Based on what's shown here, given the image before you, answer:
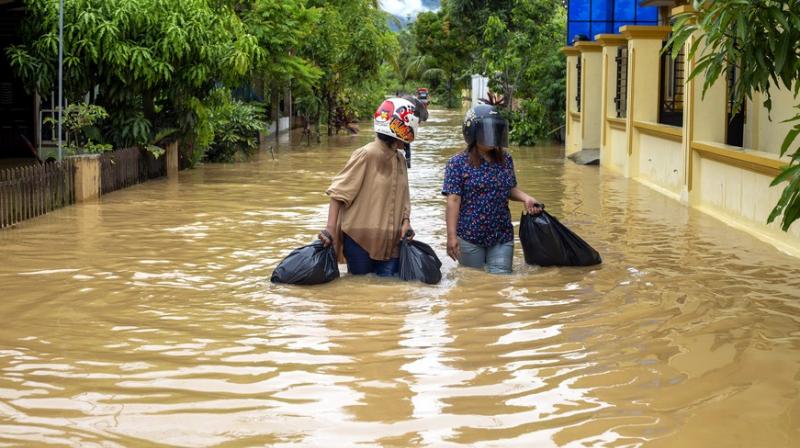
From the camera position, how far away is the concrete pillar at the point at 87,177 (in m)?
15.8

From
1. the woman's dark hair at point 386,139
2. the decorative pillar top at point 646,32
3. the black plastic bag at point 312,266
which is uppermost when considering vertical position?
the decorative pillar top at point 646,32

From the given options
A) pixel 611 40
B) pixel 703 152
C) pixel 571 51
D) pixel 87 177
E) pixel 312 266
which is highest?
pixel 571 51

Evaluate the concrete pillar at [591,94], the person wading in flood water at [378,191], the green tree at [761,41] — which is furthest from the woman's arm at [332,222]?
the concrete pillar at [591,94]

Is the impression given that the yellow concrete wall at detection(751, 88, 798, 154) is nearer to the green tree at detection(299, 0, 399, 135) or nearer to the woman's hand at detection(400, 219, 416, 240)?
the woman's hand at detection(400, 219, 416, 240)

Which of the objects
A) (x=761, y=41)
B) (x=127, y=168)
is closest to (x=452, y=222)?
(x=761, y=41)

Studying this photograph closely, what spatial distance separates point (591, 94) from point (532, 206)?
1786 cm

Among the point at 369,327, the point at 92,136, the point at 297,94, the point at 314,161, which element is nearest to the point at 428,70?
the point at 297,94

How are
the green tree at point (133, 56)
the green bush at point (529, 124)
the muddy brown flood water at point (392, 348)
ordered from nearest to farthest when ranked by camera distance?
the muddy brown flood water at point (392, 348) → the green tree at point (133, 56) → the green bush at point (529, 124)

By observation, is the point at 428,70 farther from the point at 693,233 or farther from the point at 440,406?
the point at 440,406

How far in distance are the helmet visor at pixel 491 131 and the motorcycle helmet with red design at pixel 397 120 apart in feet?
1.65

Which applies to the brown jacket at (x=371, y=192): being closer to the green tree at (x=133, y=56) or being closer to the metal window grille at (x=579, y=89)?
the green tree at (x=133, y=56)

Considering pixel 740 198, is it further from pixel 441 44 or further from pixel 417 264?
pixel 441 44

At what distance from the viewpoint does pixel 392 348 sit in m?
6.89

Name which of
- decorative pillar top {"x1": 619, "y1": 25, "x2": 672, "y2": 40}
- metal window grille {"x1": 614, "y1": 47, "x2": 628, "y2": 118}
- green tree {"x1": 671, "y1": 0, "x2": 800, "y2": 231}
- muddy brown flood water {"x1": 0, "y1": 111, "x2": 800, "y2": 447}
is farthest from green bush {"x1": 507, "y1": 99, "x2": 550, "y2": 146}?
green tree {"x1": 671, "y1": 0, "x2": 800, "y2": 231}
